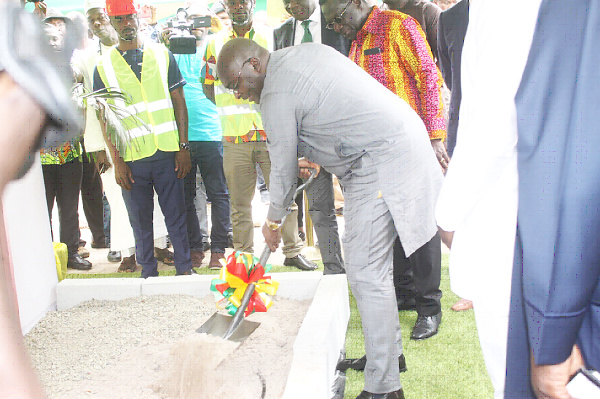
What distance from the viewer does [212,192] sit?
445 cm

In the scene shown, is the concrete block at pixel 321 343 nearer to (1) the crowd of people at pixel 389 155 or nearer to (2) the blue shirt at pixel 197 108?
(1) the crowd of people at pixel 389 155

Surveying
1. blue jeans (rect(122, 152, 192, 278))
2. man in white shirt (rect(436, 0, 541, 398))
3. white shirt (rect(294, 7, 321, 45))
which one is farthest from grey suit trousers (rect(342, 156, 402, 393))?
blue jeans (rect(122, 152, 192, 278))

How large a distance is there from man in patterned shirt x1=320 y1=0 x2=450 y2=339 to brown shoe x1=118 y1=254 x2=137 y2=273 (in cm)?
252

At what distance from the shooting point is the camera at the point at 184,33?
4.56 meters

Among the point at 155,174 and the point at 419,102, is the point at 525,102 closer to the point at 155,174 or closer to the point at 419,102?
the point at 419,102

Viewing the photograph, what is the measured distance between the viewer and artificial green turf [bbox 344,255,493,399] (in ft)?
7.74

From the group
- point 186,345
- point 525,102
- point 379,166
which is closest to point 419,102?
point 379,166

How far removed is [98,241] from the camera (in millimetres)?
5324

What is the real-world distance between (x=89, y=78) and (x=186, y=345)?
270 centimetres

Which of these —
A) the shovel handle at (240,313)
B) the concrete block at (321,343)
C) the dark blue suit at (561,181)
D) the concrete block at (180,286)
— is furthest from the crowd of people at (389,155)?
the concrete block at (180,286)

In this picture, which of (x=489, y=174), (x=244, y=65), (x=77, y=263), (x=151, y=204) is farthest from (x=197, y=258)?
(x=489, y=174)

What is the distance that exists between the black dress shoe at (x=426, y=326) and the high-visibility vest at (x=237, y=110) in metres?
1.86

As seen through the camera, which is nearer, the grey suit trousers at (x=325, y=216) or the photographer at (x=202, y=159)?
the grey suit trousers at (x=325, y=216)

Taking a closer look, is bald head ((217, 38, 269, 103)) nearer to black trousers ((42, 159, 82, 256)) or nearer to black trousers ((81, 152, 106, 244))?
black trousers ((42, 159, 82, 256))
